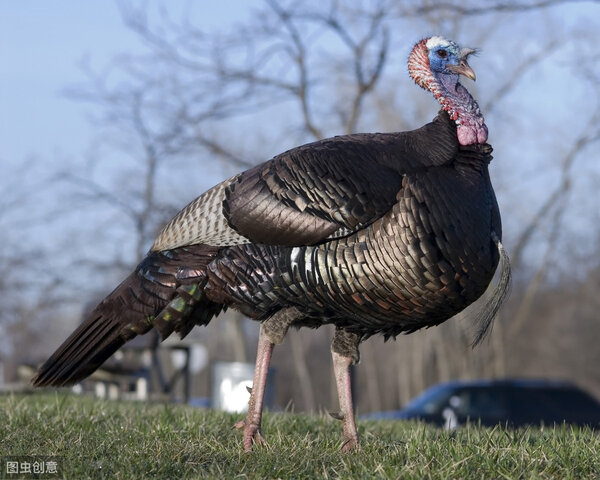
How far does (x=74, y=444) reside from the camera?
15.1 ft

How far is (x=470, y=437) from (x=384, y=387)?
41.1 meters

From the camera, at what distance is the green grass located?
3.98 m

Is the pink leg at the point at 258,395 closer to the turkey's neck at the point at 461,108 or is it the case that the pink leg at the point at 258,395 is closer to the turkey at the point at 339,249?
the turkey at the point at 339,249

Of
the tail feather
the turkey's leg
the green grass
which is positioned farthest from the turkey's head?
the green grass

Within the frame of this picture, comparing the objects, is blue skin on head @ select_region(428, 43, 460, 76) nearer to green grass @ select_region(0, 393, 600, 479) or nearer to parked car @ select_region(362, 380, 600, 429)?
green grass @ select_region(0, 393, 600, 479)

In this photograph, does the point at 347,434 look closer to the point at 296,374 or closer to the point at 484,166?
the point at 484,166

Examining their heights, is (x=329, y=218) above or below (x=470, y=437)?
above

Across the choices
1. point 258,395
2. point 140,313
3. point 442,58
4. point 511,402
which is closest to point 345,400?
point 258,395

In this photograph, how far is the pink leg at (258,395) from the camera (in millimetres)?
4797

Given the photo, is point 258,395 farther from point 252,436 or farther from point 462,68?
point 462,68

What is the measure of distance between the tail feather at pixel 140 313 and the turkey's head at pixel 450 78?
1.55 m

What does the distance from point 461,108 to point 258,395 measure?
1.95 meters

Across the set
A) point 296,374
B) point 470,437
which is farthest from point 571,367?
point 470,437

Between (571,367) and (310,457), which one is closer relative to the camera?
(310,457)
